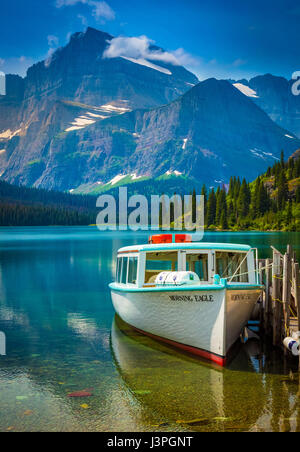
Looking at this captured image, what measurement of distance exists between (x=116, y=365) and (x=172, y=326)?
2.94m

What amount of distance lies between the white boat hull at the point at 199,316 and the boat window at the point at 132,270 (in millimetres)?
1998

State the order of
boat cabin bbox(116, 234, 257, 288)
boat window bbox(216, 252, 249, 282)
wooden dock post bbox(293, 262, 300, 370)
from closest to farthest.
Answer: wooden dock post bbox(293, 262, 300, 370)
boat cabin bbox(116, 234, 257, 288)
boat window bbox(216, 252, 249, 282)

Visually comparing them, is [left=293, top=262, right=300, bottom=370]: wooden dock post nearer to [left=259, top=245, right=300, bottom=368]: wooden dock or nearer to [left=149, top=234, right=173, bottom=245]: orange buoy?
[left=259, top=245, right=300, bottom=368]: wooden dock

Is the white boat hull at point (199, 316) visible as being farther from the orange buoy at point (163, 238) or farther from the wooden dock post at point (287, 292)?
the orange buoy at point (163, 238)

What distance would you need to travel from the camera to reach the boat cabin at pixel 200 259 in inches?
804

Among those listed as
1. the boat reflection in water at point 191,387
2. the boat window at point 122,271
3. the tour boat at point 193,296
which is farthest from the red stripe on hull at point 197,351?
the boat window at point 122,271

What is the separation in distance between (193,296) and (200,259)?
4045mm

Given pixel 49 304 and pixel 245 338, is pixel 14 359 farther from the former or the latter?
pixel 49 304

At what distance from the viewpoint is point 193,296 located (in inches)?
700

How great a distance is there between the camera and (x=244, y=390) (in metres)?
15.4

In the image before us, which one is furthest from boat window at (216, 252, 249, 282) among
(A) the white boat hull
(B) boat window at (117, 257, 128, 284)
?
(B) boat window at (117, 257, 128, 284)

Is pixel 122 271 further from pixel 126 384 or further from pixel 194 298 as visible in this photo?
pixel 126 384

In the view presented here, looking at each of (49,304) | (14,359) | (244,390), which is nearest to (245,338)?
(244,390)

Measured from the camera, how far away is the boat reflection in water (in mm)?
12938
